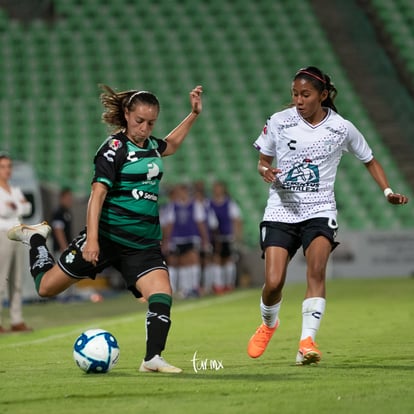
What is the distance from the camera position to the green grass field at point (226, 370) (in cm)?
562

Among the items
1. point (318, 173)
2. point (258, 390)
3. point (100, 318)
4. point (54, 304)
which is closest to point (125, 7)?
point (54, 304)

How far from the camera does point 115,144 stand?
7.09 m

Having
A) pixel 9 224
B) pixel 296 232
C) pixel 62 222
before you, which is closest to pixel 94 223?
pixel 296 232

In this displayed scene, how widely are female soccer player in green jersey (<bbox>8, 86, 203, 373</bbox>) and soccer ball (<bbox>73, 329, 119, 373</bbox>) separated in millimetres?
231

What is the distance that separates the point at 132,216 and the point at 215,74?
19.2 m

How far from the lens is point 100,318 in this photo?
557 inches

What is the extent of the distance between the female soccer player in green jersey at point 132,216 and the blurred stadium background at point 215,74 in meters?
14.5

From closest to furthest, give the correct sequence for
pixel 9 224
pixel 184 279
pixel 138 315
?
pixel 9 224, pixel 138 315, pixel 184 279

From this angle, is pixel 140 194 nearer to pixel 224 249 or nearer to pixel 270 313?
pixel 270 313

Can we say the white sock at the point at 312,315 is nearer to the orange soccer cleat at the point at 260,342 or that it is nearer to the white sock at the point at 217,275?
the orange soccer cleat at the point at 260,342

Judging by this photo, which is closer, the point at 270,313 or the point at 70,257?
the point at 70,257

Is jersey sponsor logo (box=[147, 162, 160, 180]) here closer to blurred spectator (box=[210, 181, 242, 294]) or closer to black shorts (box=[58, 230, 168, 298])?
black shorts (box=[58, 230, 168, 298])

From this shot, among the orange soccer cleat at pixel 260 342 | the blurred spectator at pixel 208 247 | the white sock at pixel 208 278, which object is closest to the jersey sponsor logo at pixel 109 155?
the orange soccer cleat at pixel 260 342

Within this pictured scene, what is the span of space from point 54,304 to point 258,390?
12.3m
